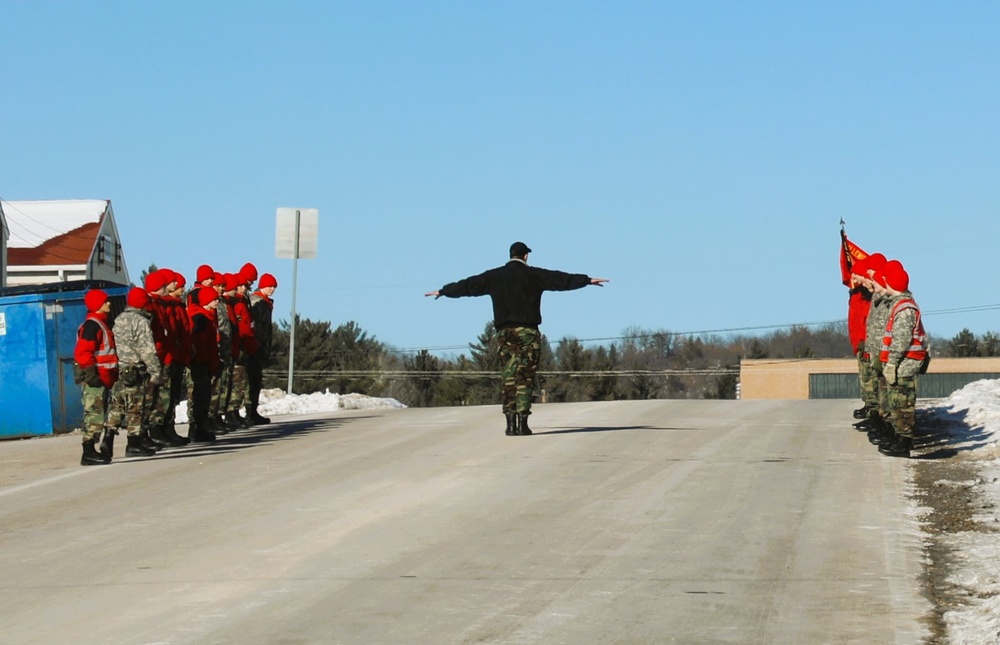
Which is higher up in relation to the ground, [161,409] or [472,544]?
[161,409]

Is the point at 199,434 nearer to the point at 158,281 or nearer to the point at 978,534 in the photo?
the point at 158,281

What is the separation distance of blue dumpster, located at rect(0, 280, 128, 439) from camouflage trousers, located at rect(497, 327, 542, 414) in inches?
386

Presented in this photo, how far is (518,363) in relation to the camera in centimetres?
1678

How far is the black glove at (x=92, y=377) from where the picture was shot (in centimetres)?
1542

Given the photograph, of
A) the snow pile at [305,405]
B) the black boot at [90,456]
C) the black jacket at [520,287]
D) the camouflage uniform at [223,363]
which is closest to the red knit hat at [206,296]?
the camouflage uniform at [223,363]

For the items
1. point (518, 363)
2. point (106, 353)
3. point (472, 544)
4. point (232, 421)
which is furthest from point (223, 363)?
point (472, 544)

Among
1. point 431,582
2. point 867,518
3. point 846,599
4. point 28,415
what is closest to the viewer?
point 846,599

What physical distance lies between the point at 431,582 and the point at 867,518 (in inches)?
145

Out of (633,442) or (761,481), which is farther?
(633,442)

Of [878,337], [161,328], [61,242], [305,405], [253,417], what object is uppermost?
[61,242]

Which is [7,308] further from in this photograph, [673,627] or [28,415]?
[673,627]

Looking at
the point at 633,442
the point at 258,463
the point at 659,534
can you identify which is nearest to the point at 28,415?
the point at 258,463

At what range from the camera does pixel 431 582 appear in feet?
27.5

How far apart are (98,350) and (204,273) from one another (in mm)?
3538
